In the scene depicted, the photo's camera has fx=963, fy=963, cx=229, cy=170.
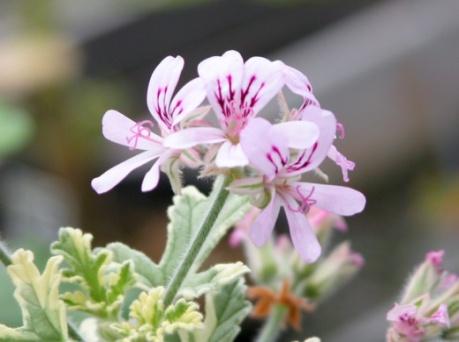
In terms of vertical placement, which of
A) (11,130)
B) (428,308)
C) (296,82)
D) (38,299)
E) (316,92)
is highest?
(316,92)

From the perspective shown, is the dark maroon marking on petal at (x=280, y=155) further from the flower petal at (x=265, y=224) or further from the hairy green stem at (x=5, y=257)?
the hairy green stem at (x=5, y=257)

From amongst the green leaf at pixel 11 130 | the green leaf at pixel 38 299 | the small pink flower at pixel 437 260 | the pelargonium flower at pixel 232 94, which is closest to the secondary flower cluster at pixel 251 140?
the pelargonium flower at pixel 232 94

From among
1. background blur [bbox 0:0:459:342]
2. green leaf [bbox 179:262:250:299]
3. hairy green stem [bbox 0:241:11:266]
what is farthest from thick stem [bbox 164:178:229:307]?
background blur [bbox 0:0:459:342]

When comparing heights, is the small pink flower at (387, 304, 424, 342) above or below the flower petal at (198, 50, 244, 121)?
below

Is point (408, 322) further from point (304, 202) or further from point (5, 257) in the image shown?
point (5, 257)

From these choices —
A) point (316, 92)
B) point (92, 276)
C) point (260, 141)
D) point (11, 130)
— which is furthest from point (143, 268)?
point (316, 92)

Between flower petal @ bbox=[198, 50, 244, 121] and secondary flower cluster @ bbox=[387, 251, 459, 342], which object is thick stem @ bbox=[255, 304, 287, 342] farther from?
flower petal @ bbox=[198, 50, 244, 121]

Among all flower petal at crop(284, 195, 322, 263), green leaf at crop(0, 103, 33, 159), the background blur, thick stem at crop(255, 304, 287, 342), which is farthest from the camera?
the background blur
